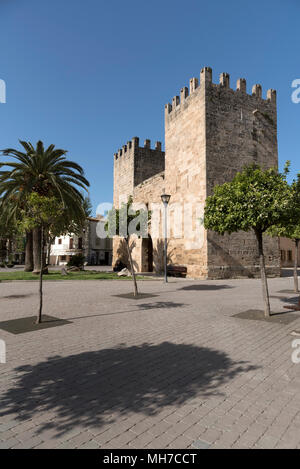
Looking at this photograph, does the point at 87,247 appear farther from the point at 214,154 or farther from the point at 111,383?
the point at 111,383

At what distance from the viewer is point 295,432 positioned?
8.64 feet

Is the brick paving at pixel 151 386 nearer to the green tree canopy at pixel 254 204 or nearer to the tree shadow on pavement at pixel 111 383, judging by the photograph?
the tree shadow on pavement at pixel 111 383

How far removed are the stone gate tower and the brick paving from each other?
13467 millimetres

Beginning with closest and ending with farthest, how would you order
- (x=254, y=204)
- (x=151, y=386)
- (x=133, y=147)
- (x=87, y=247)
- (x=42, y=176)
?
1. (x=151, y=386)
2. (x=254, y=204)
3. (x=42, y=176)
4. (x=133, y=147)
5. (x=87, y=247)

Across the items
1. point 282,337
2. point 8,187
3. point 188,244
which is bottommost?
point 282,337

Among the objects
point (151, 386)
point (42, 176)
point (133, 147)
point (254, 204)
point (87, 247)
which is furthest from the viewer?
point (87, 247)

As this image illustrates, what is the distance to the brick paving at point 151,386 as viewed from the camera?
102 inches

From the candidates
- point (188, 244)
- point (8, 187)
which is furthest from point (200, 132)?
point (8, 187)

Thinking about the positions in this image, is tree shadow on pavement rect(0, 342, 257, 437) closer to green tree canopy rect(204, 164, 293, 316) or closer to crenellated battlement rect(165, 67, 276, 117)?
green tree canopy rect(204, 164, 293, 316)

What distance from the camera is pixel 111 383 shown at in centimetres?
363

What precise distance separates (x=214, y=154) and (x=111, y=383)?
749 inches

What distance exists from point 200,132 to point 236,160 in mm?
3460

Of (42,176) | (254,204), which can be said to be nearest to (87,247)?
(42,176)
